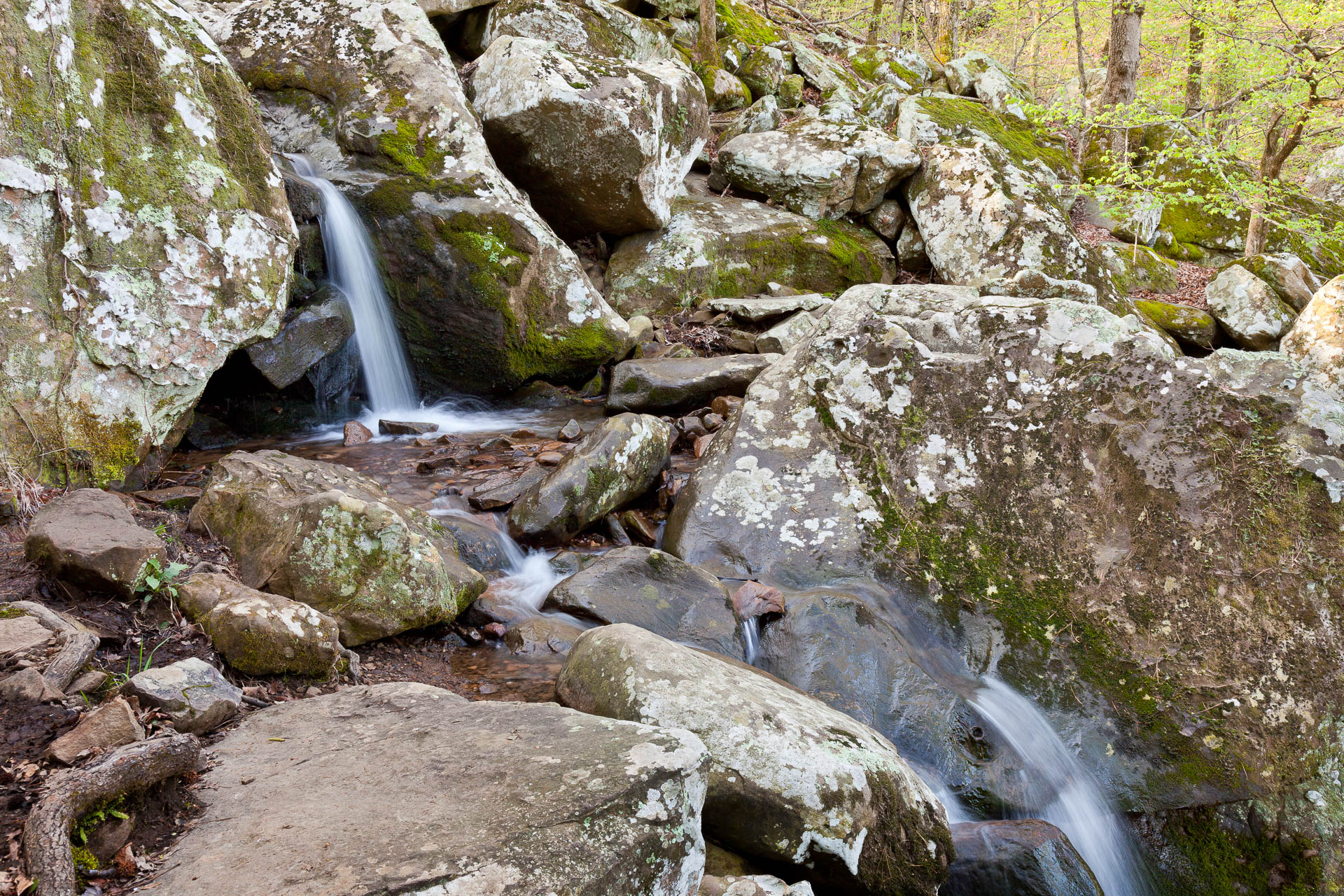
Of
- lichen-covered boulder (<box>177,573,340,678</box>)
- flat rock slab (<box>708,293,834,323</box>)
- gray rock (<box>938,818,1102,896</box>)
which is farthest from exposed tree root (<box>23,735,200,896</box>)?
flat rock slab (<box>708,293,834,323</box>)

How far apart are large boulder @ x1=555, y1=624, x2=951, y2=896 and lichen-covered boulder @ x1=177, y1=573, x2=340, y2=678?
1.00m

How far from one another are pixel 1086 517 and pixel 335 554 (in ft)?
12.2

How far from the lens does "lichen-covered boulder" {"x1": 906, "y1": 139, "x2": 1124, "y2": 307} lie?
392 inches

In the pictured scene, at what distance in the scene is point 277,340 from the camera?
629 cm

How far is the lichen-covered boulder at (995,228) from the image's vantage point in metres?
9.95

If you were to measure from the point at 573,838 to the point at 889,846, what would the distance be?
4.89 feet

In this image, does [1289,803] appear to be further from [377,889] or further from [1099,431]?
[377,889]

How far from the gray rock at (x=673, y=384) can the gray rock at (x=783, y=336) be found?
98 cm

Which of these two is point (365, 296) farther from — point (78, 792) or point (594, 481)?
point (78, 792)

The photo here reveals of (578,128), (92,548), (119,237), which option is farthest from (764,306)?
(92,548)

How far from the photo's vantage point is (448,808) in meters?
2.05

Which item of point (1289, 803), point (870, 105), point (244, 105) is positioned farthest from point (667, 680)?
point (870, 105)

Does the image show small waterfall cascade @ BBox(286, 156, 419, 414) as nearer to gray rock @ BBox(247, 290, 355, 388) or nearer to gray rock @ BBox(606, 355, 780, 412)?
gray rock @ BBox(247, 290, 355, 388)

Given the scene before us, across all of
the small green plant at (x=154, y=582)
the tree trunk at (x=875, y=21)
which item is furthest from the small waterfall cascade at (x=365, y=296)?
the tree trunk at (x=875, y=21)
